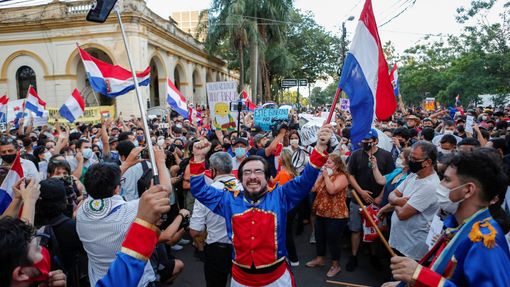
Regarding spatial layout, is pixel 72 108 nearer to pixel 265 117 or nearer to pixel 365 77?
pixel 265 117

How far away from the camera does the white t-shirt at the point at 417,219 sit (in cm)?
370

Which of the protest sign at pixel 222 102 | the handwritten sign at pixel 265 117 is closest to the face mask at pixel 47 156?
the protest sign at pixel 222 102

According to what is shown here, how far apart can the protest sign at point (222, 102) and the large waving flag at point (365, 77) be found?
5.11 metres

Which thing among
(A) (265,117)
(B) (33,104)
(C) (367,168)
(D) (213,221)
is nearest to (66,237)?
(D) (213,221)

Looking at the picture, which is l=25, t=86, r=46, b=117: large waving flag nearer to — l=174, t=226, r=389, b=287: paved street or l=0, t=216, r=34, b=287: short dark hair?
l=174, t=226, r=389, b=287: paved street

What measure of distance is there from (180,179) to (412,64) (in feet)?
135

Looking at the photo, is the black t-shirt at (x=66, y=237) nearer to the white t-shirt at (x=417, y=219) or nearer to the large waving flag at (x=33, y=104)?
the white t-shirt at (x=417, y=219)

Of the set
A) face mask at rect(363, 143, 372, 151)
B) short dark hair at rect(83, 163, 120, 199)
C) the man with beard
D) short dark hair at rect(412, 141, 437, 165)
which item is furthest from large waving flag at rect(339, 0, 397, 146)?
face mask at rect(363, 143, 372, 151)

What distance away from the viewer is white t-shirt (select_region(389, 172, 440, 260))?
3703 mm

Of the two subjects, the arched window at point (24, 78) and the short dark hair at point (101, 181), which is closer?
the short dark hair at point (101, 181)

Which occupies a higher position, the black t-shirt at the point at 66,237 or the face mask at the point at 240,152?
the face mask at the point at 240,152

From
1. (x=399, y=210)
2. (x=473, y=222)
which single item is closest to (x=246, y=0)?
(x=399, y=210)

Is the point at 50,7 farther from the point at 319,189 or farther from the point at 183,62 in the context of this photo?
the point at 319,189

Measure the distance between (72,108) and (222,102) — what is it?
4.05 meters
